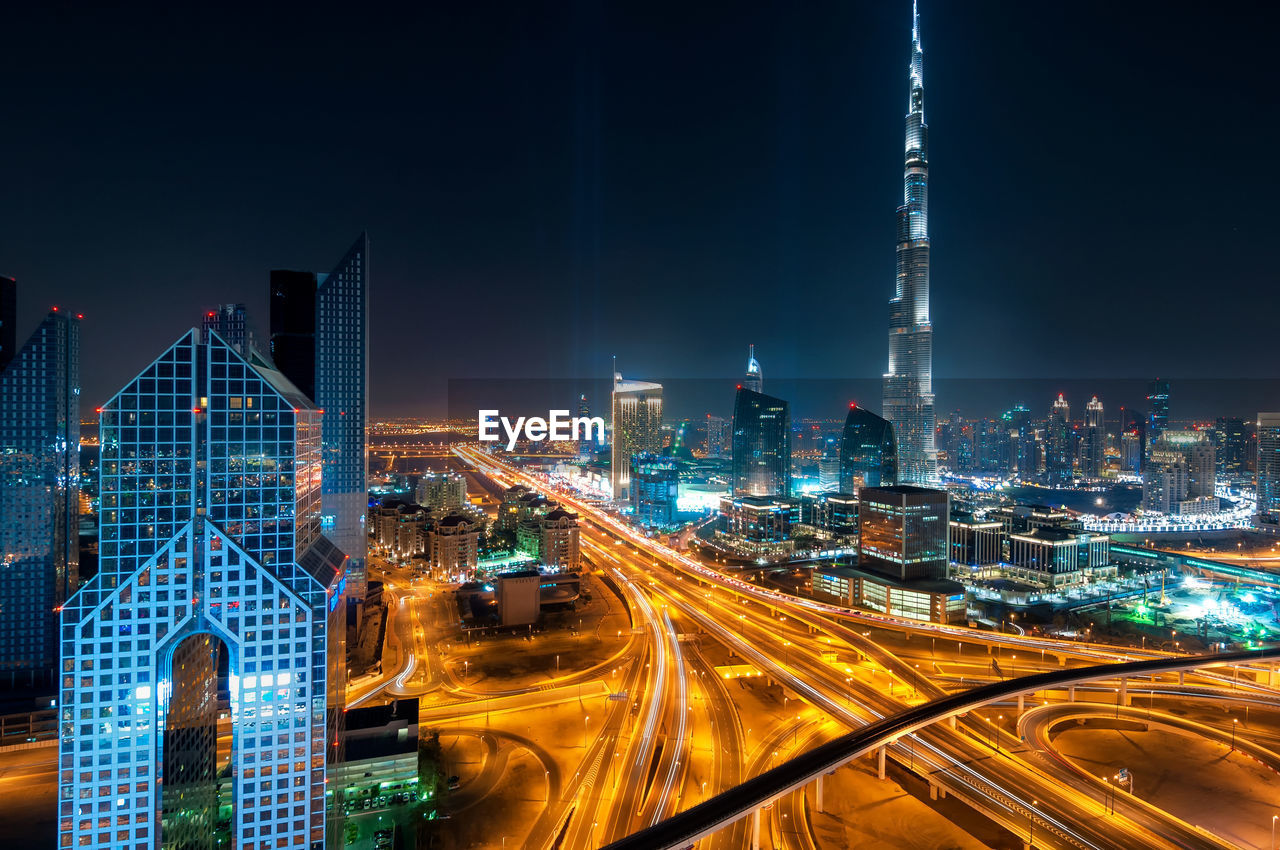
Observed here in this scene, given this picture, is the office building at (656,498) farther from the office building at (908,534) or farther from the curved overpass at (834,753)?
the curved overpass at (834,753)

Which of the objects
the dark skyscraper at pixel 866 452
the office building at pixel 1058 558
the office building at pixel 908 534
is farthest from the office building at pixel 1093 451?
the office building at pixel 908 534

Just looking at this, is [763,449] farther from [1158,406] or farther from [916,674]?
[1158,406]

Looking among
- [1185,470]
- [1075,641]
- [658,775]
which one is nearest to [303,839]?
[658,775]

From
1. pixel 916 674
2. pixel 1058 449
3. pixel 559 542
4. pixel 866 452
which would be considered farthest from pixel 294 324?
pixel 1058 449

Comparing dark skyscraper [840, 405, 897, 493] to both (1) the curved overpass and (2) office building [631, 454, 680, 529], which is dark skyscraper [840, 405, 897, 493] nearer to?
(2) office building [631, 454, 680, 529]

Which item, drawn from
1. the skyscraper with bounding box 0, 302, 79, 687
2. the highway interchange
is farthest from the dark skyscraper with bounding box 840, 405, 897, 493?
the skyscraper with bounding box 0, 302, 79, 687

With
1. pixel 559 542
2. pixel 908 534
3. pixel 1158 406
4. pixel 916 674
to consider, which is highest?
pixel 1158 406
